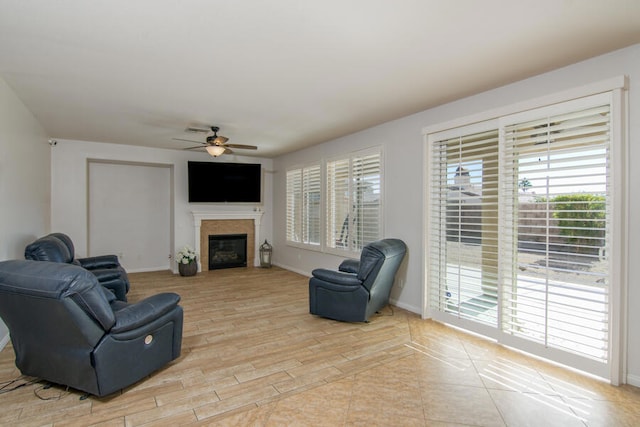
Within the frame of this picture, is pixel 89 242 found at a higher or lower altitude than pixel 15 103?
lower

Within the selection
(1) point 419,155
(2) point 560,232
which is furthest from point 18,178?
(2) point 560,232

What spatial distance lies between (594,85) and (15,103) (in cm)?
584

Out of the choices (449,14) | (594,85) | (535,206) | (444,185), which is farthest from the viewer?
(444,185)

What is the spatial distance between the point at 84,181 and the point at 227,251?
126 inches

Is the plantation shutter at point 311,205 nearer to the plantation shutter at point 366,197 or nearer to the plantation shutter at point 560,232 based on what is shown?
the plantation shutter at point 366,197

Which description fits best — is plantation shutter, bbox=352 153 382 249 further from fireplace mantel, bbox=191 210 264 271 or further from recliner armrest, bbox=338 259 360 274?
fireplace mantel, bbox=191 210 264 271

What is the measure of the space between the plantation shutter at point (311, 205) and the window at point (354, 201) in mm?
442

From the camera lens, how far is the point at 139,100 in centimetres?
398

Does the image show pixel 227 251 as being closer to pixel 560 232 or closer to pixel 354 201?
pixel 354 201

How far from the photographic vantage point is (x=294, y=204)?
24.6 feet

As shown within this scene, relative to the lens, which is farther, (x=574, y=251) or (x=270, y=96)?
(x=270, y=96)

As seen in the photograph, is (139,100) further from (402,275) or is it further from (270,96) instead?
(402,275)

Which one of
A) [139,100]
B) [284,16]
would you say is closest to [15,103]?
[139,100]

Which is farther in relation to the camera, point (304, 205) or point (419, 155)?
point (304, 205)
